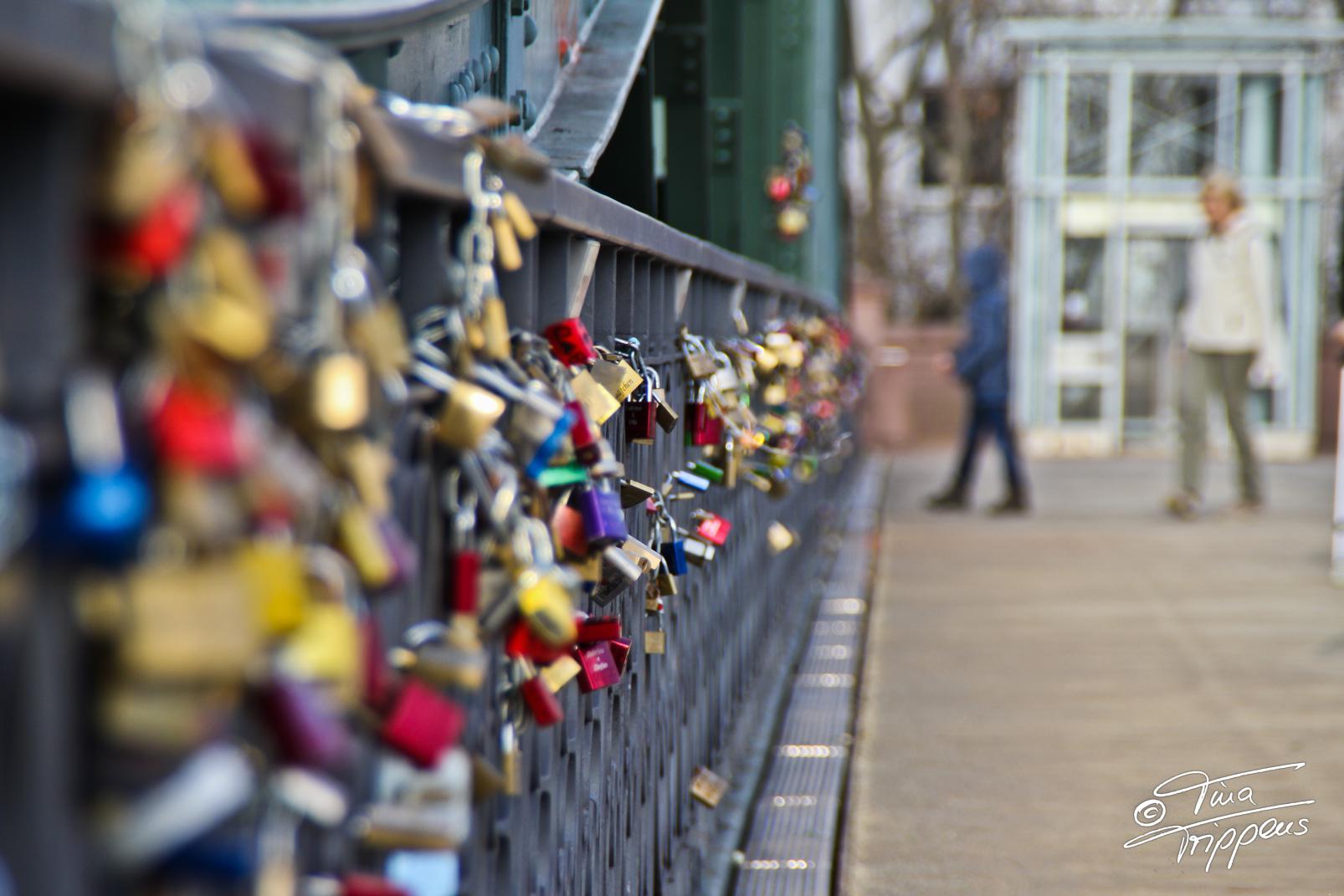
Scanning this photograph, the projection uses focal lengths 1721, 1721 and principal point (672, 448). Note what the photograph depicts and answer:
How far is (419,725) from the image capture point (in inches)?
49.0

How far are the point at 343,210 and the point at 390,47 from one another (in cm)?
126

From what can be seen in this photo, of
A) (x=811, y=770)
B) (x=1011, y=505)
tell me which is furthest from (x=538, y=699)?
(x=1011, y=505)

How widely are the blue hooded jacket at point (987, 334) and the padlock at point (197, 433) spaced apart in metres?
10.6

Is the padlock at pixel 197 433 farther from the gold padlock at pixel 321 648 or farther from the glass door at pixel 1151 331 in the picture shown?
the glass door at pixel 1151 331

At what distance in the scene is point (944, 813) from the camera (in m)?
4.05

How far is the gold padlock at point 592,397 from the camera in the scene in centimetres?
195

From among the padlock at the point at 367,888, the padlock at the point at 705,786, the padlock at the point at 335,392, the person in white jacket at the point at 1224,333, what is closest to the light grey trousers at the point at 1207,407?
the person in white jacket at the point at 1224,333

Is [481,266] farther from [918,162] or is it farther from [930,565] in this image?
[918,162]

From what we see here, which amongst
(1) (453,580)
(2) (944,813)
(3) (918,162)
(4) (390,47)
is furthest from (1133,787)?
(3) (918,162)

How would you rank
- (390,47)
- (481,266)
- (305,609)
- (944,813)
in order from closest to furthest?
(305,609), (481,266), (390,47), (944,813)

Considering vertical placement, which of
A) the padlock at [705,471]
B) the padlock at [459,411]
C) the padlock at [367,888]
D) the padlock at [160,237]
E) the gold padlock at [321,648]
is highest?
the padlock at [160,237]

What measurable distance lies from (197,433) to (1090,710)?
15.3ft

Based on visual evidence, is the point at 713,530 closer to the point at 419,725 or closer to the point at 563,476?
the point at 563,476

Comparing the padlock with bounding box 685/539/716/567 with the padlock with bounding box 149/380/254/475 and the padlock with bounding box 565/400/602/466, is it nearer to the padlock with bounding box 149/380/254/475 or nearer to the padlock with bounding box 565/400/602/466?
the padlock with bounding box 565/400/602/466
